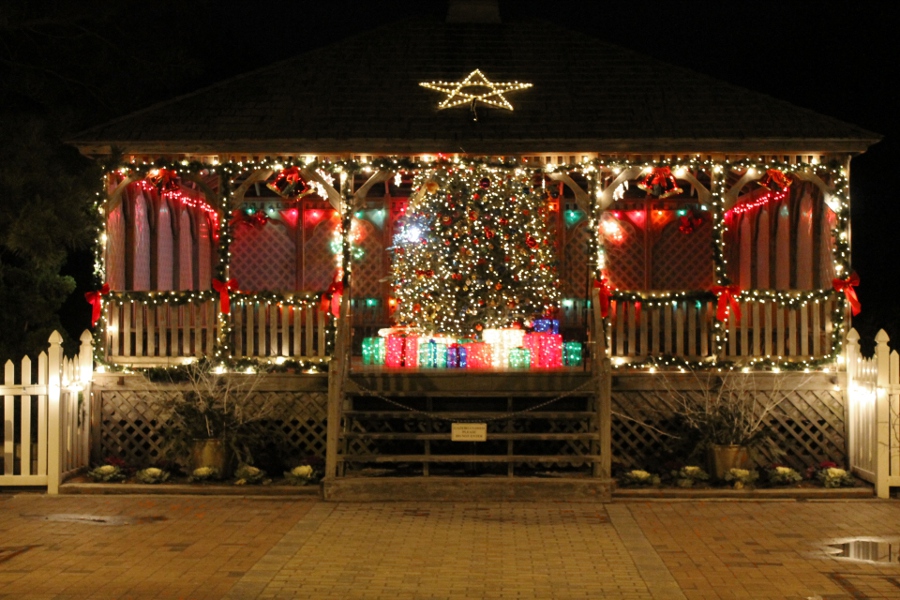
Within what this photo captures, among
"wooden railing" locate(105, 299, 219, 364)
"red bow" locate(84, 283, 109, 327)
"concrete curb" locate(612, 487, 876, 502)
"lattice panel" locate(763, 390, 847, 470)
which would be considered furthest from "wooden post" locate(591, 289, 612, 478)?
"red bow" locate(84, 283, 109, 327)

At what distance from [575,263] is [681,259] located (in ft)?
6.46

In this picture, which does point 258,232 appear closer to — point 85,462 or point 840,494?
point 85,462

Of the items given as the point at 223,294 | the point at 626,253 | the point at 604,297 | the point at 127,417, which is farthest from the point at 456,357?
the point at 626,253

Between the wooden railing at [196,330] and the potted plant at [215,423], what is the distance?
705 mm

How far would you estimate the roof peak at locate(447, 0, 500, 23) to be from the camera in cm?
1839

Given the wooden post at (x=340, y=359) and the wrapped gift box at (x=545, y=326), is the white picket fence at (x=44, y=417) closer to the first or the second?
the wooden post at (x=340, y=359)

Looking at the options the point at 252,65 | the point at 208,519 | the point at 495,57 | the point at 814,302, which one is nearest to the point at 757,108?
the point at 814,302

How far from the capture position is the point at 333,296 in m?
14.7

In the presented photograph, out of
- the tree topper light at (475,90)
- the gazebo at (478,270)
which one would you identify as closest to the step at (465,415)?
the gazebo at (478,270)

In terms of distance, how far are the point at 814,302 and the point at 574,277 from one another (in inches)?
258

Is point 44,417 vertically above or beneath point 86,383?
beneath

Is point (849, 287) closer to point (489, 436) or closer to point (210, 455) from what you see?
point (489, 436)

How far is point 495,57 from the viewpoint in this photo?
55.7 ft

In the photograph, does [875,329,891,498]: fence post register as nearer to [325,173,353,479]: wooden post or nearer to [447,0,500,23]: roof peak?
[325,173,353,479]: wooden post
